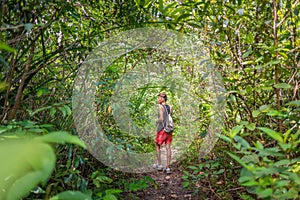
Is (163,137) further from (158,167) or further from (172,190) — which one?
(172,190)

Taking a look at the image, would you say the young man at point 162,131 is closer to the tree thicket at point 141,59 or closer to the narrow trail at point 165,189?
the narrow trail at point 165,189

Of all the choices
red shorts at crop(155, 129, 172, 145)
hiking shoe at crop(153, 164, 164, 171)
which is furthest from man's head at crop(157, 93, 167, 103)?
hiking shoe at crop(153, 164, 164, 171)

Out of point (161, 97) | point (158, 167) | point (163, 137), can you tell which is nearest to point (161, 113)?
point (161, 97)

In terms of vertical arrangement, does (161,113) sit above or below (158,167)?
above

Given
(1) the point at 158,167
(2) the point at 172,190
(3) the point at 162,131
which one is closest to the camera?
(2) the point at 172,190

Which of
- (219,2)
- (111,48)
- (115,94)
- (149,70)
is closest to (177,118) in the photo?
(149,70)

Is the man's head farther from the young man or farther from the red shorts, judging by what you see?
the red shorts

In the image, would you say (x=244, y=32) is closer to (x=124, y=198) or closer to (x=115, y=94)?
(x=115, y=94)

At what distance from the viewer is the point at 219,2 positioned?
1.91 meters

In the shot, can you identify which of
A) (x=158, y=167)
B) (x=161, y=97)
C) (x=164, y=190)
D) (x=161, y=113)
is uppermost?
(x=161, y=97)

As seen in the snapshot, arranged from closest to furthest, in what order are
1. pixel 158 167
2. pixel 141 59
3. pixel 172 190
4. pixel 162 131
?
pixel 141 59
pixel 172 190
pixel 158 167
pixel 162 131

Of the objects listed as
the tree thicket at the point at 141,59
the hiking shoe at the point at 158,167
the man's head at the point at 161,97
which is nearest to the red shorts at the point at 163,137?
the hiking shoe at the point at 158,167

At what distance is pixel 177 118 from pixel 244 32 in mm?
2477

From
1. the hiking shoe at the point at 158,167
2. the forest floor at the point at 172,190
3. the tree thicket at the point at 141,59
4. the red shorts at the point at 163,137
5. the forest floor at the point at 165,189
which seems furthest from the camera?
the red shorts at the point at 163,137
